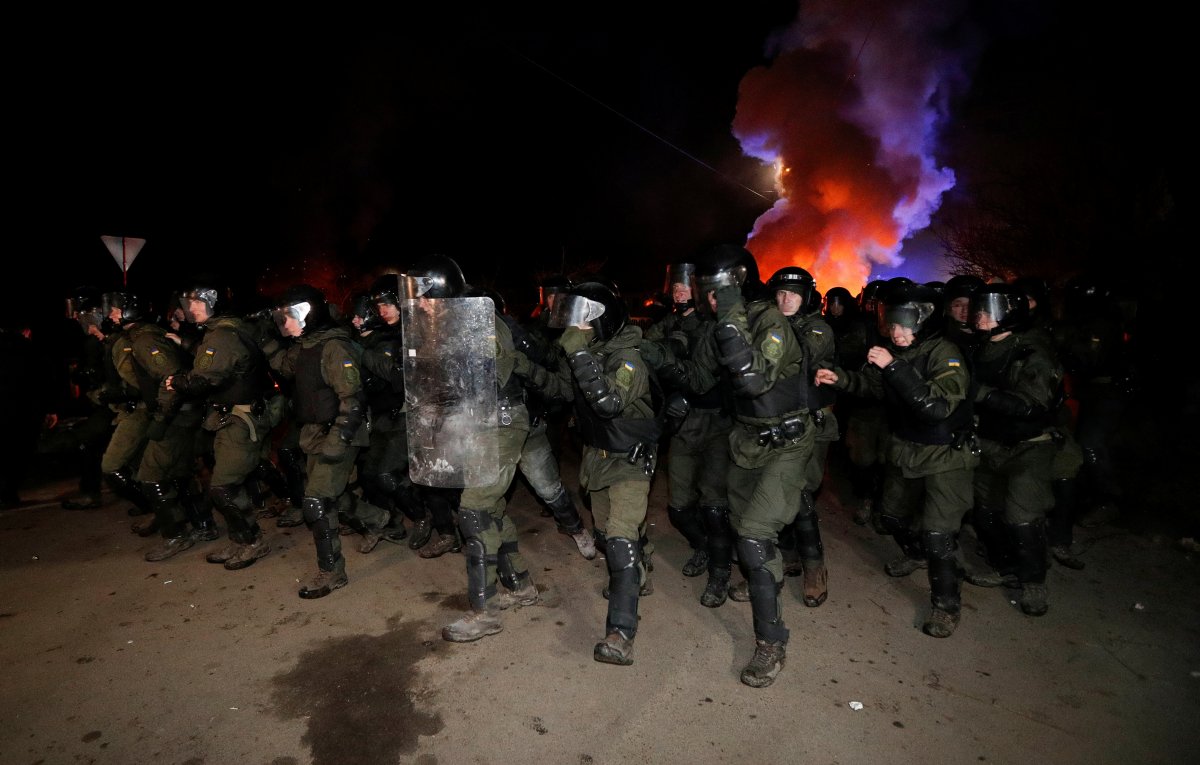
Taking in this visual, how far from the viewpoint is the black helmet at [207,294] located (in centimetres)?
550

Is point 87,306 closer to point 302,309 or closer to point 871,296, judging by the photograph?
point 302,309

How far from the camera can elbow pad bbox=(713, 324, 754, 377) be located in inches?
141

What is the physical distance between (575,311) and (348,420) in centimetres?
204

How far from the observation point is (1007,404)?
4.36 metres

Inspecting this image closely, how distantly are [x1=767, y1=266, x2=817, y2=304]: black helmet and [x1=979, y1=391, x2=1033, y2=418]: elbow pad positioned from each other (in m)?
1.45

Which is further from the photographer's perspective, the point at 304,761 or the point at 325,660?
the point at 325,660

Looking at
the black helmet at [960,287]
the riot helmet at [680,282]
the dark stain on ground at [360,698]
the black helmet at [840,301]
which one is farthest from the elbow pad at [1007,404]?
the dark stain on ground at [360,698]

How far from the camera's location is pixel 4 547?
5816 mm

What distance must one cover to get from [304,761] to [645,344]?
113 inches

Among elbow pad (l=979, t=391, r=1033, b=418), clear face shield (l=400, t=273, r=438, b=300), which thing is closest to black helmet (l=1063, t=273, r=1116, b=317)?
elbow pad (l=979, t=391, r=1033, b=418)

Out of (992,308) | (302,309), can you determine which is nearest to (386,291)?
(302,309)

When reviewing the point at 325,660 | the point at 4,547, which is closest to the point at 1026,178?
the point at 325,660

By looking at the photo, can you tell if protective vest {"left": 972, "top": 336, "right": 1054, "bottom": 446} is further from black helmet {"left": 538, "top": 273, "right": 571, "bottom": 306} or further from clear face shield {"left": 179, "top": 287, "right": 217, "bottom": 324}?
clear face shield {"left": 179, "top": 287, "right": 217, "bottom": 324}

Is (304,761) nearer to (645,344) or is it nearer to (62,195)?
(645,344)
